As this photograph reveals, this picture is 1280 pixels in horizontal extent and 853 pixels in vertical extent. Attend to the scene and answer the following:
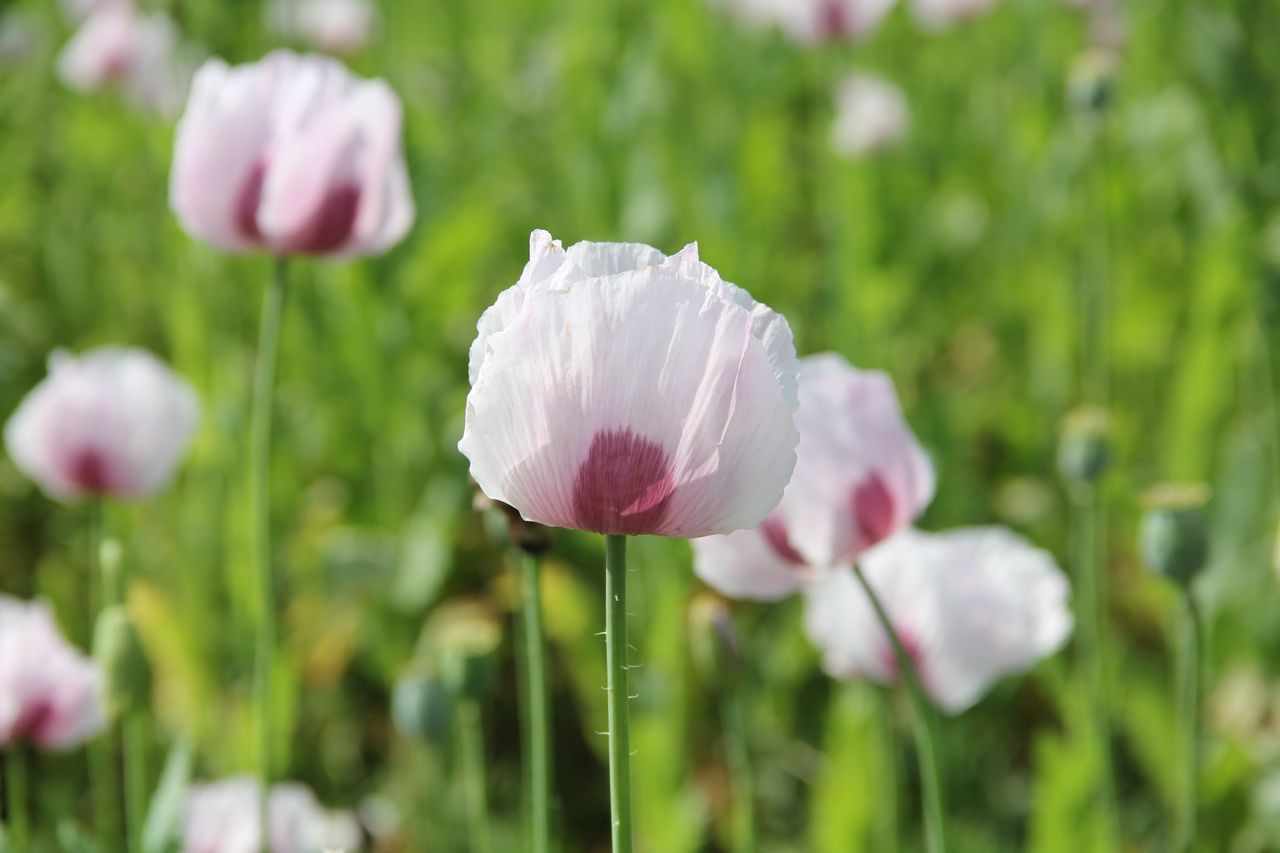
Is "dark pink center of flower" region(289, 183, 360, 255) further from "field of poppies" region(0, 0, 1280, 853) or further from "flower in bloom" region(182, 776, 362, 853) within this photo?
"flower in bloom" region(182, 776, 362, 853)

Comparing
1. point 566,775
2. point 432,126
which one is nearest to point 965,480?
point 566,775

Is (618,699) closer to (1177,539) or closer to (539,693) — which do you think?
(539,693)

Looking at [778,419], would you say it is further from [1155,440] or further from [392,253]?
[1155,440]

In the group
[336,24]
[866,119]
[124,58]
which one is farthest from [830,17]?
[124,58]

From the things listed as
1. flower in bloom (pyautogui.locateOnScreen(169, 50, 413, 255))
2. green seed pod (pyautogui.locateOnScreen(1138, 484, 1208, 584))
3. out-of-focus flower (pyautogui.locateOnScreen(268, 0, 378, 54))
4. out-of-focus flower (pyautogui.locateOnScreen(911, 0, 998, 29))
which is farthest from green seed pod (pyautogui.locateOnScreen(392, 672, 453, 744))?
out-of-focus flower (pyautogui.locateOnScreen(911, 0, 998, 29))

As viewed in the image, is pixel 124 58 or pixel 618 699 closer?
pixel 618 699

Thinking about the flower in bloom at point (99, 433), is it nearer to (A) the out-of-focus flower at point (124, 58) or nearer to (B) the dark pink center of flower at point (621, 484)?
(B) the dark pink center of flower at point (621, 484)
